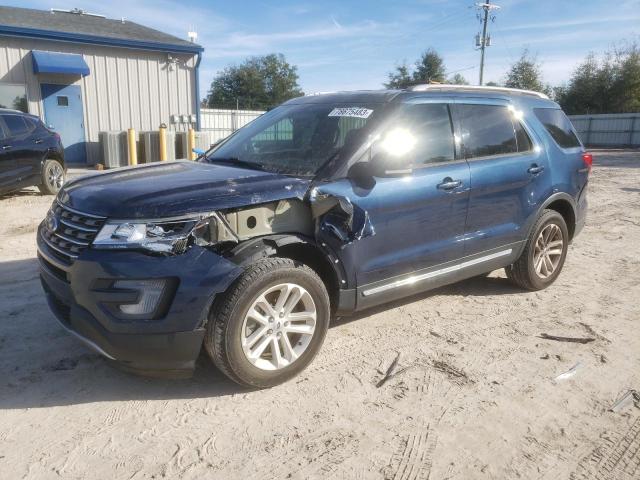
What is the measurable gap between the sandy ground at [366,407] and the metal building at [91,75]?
496 inches

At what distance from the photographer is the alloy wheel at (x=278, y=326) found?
10.0 feet

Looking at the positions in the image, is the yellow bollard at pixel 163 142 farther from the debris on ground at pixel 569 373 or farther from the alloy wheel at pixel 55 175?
the debris on ground at pixel 569 373

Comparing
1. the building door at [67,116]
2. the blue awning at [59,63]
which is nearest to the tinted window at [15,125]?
the blue awning at [59,63]

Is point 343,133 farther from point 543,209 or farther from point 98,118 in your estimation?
point 98,118

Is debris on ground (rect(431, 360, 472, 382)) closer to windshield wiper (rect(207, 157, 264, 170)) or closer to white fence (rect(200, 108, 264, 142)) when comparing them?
windshield wiper (rect(207, 157, 264, 170))

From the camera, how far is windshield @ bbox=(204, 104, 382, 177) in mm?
3604

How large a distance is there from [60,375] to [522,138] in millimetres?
4134

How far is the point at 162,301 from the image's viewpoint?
2.79 meters

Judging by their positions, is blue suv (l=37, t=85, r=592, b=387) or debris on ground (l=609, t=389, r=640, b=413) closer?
blue suv (l=37, t=85, r=592, b=387)

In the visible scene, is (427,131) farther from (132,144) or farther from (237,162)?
(132,144)

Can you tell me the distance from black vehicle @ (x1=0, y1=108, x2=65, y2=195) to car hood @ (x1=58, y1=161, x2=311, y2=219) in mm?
6328

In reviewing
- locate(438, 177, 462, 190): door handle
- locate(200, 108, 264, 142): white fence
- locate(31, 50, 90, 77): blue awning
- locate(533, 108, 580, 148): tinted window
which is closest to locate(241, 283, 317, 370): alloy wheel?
locate(438, 177, 462, 190): door handle

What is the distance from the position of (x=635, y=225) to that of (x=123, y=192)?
26.5ft

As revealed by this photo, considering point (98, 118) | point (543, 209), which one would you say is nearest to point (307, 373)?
point (543, 209)
